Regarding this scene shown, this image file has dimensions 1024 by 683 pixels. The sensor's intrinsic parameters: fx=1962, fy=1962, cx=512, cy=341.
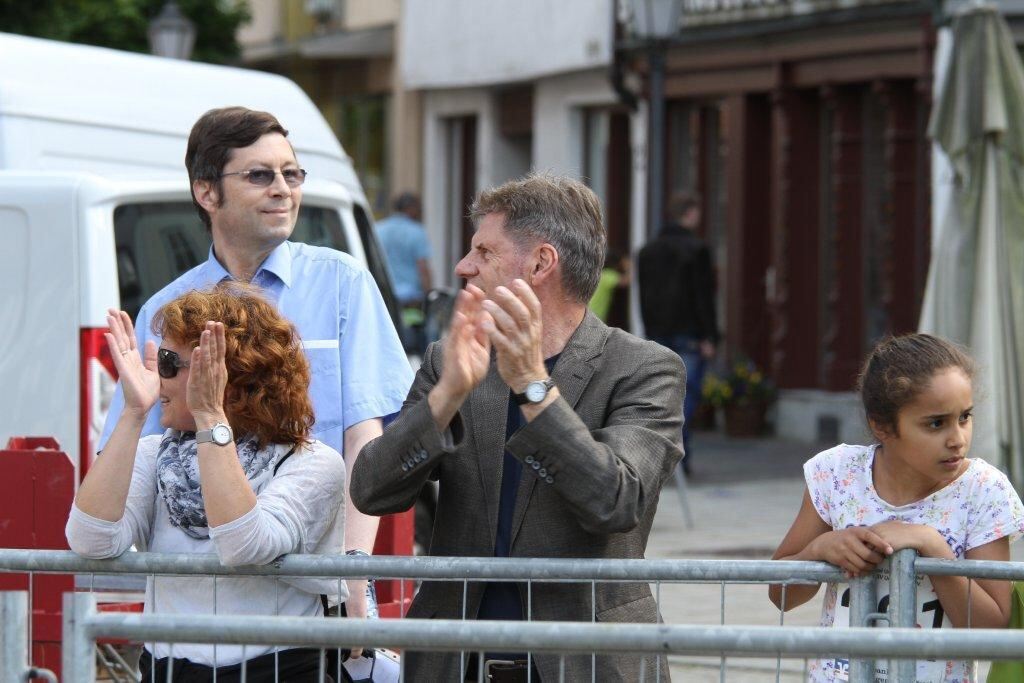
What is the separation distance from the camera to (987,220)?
1140 centimetres

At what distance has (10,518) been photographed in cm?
474

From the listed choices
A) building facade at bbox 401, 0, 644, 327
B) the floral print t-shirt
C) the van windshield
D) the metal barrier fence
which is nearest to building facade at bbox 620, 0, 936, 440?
building facade at bbox 401, 0, 644, 327

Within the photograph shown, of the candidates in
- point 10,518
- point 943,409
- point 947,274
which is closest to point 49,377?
point 10,518

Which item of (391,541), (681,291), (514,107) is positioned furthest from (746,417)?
(391,541)

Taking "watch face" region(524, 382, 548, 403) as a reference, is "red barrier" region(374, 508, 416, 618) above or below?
below

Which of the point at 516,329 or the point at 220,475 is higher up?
the point at 516,329

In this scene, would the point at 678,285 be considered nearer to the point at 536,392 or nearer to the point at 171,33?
the point at 171,33

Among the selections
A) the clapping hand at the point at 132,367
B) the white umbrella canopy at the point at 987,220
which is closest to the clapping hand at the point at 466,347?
the clapping hand at the point at 132,367

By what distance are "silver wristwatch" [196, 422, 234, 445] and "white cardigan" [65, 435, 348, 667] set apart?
14 centimetres

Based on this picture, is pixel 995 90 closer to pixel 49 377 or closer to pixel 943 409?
pixel 49 377

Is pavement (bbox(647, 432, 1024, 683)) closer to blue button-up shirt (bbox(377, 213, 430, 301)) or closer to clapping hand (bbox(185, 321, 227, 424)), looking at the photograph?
clapping hand (bbox(185, 321, 227, 424))

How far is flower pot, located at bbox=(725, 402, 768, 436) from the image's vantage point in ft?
56.3

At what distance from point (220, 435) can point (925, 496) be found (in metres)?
1.42

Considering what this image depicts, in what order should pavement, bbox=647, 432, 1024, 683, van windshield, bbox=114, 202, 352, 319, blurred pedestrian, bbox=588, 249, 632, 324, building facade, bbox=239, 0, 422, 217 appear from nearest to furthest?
van windshield, bbox=114, 202, 352, 319, pavement, bbox=647, 432, 1024, 683, blurred pedestrian, bbox=588, 249, 632, 324, building facade, bbox=239, 0, 422, 217
